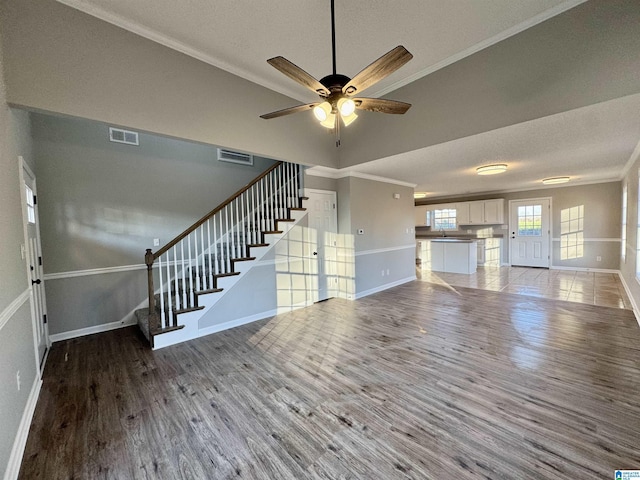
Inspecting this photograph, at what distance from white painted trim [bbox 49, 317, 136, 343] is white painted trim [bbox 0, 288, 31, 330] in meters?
1.59

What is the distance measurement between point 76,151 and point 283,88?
305 cm

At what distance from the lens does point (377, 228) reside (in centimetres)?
564

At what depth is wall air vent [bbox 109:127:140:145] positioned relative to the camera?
12.8ft

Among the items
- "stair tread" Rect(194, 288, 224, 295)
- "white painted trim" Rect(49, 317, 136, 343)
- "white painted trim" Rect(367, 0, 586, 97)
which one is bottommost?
"white painted trim" Rect(49, 317, 136, 343)

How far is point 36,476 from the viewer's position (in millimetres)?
1539

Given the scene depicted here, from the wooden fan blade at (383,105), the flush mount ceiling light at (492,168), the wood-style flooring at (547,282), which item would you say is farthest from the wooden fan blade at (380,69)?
the wood-style flooring at (547,282)

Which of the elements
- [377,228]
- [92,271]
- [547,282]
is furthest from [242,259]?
[547,282]

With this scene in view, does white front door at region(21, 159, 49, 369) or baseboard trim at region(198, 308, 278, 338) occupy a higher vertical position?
white front door at region(21, 159, 49, 369)

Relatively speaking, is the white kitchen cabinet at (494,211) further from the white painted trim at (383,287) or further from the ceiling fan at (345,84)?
the ceiling fan at (345,84)

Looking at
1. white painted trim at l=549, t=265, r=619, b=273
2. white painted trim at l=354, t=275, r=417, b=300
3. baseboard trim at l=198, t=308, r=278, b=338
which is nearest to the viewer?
baseboard trim at l=198, t=308, r=278, b=338

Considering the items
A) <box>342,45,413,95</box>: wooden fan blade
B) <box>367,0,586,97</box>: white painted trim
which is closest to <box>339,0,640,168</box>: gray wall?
<box>367,0,586,97</box>: white painted trim

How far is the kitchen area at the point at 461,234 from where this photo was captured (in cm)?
740

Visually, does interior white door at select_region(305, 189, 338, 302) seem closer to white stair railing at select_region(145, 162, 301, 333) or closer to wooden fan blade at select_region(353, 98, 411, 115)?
white stair railing at select_region(145, 162, 301, 333)

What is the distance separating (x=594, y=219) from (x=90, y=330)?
1123cm
